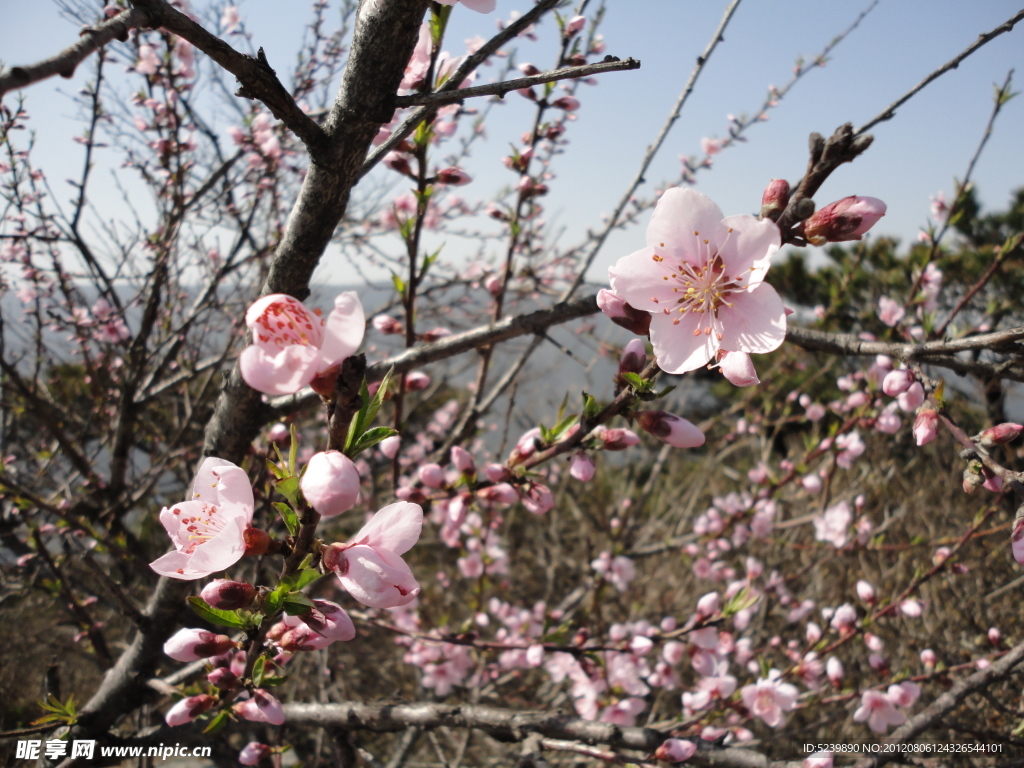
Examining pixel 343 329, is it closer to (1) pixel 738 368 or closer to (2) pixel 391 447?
(1) pixel 738 368

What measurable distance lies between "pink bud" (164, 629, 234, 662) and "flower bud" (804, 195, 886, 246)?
135 cm

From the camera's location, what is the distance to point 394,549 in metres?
0.87

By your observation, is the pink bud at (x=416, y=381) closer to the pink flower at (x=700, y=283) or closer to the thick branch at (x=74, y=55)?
the pink flower at (x=700, y=283)

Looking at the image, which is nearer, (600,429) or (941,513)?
(600,429)

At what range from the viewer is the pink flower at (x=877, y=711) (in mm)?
2732

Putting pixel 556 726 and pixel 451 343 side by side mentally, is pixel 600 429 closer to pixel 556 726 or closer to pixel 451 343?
pixel 451 343

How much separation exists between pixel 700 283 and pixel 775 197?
0.22 metres

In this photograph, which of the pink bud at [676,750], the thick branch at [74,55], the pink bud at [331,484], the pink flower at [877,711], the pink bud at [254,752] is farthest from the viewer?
the pink flower at [877,711]

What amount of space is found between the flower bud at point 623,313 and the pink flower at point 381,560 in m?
0.52

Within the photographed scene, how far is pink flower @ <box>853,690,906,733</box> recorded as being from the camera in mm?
2732

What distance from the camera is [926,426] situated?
112cm

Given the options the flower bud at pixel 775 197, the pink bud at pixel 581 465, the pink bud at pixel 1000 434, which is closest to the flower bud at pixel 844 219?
the flower bud at pixel 775 197

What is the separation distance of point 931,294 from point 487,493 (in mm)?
4077

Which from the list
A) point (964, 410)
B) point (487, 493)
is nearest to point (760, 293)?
point (487, 493)
